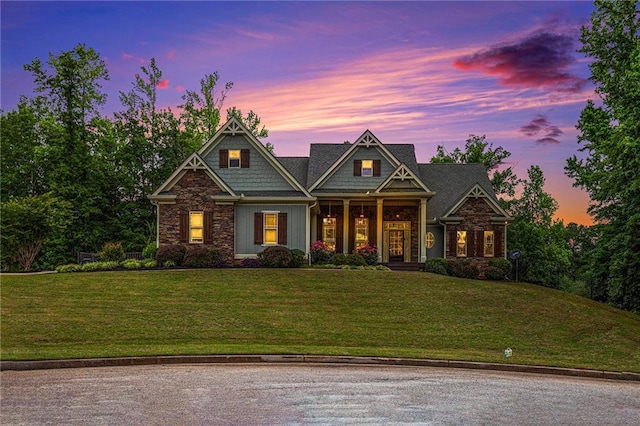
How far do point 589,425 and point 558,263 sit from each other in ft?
118

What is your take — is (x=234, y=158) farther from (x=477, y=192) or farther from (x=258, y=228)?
(x=477, y=192)

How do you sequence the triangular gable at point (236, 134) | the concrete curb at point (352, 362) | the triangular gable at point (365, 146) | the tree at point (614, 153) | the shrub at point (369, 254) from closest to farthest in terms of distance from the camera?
1. the concrete curb at point (352, 362)
2. the tree at point (614, 153)
3. the shrub at point (369, 254)
4. the triangular gable at point (236, 134)
5. the triangular gable at point (365, 146)

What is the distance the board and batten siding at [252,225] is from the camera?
27.8m

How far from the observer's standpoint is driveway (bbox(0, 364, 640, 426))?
732 centimetres

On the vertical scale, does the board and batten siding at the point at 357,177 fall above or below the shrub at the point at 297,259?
above

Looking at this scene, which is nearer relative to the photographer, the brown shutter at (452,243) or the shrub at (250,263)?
the shrub at (250,263)

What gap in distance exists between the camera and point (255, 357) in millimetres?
12219

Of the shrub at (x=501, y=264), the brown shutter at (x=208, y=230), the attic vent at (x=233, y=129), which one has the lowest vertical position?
the shrub at (x=501, y=264)

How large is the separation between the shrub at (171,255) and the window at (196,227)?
1.68 meters

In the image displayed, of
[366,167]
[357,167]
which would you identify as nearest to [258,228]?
[357,167]

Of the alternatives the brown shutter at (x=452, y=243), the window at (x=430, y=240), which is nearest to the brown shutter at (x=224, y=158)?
the window at (x=430, y=240)

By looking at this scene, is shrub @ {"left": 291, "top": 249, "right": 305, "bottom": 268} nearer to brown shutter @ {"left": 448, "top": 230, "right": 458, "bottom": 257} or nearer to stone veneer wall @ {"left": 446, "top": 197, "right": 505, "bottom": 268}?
brown shutter @ {"left": 448, "top": 230, "right": 458, "bottom": 257}

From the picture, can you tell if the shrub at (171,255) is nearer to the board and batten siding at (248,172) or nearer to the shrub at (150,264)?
the shrub at (150,264)

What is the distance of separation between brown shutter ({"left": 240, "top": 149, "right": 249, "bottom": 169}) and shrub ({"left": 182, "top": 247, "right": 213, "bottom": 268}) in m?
6.20
